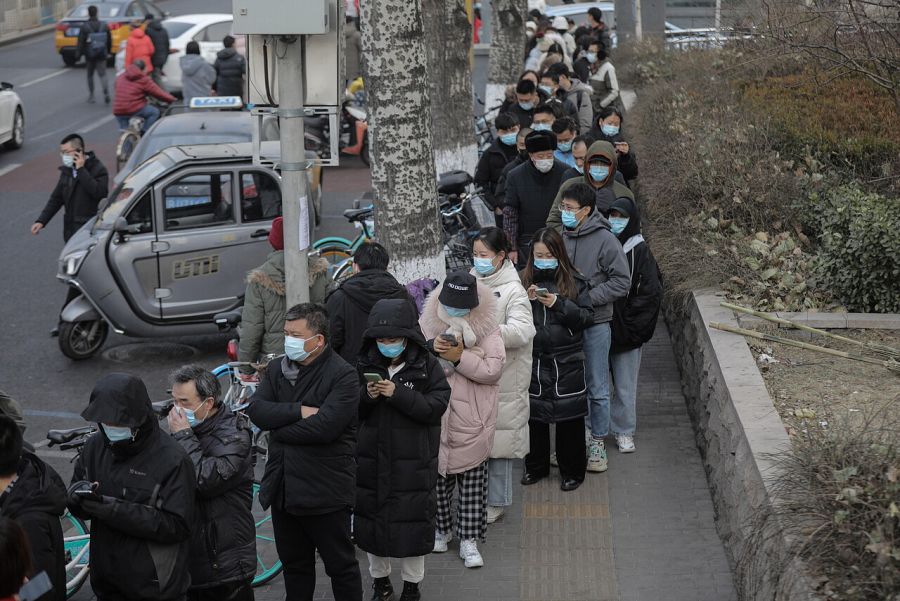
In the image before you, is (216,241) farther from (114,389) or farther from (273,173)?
(114,389)

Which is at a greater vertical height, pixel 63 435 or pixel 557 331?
pixel 557 331

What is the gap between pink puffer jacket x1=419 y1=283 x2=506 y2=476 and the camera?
6648 mm

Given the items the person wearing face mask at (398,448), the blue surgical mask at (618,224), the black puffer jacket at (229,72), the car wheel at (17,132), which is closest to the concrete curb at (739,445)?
the blue surgical mask at (618,224)

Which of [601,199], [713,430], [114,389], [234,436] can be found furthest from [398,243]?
[114,389]

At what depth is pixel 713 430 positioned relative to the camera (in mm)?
7555

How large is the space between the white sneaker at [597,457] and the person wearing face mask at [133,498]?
3578mm

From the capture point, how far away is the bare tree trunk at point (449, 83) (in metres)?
14.8

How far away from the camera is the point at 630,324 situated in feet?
Result: 26.5

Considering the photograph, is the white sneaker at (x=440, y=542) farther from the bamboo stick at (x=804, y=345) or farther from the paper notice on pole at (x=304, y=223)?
the bamboo stick at (x=804, y=345)

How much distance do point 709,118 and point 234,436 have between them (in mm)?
9353

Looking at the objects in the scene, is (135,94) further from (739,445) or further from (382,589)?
(739,445)

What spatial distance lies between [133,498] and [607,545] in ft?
10.2

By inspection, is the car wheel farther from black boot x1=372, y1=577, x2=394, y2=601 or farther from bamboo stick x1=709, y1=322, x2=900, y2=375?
black boot x1=372, y1=577, x2=394, y2=601

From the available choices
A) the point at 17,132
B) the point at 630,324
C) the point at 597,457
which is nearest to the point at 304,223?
the point at 630,324
